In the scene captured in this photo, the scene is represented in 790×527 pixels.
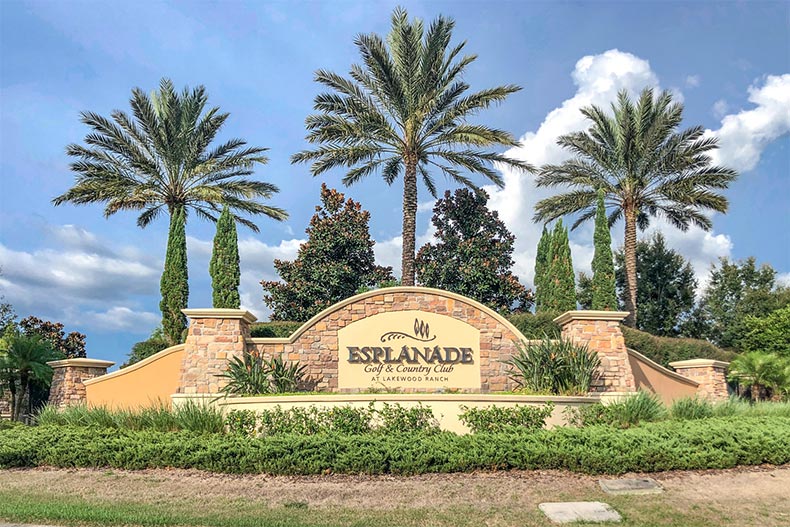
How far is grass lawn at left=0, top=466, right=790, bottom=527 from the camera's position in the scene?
7.79 m

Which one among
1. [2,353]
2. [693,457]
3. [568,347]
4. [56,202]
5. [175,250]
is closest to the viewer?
[693,457]

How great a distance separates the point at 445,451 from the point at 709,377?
1149 cm

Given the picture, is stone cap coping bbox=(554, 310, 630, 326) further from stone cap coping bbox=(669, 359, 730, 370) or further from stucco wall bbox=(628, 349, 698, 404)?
stone cap coping bbox=(669, 359, 730, 370)

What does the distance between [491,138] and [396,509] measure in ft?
49.5

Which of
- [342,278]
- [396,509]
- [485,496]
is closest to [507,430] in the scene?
[485,496]

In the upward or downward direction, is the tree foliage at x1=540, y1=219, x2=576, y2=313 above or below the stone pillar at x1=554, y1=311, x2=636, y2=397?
above

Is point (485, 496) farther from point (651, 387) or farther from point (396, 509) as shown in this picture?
point (651, 387)

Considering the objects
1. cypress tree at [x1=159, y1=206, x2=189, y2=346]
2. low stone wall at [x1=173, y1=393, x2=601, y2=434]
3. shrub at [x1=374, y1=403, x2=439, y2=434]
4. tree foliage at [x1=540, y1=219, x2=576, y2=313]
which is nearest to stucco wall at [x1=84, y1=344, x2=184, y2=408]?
low stone wall at [x1=173, y1=393, x2=601, y2=434]

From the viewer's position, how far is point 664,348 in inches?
814

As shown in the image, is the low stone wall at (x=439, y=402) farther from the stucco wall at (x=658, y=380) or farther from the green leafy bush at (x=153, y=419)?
the stucco wall at (x=658, y=380)

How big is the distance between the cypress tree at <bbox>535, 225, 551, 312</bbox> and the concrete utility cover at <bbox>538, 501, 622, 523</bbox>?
1647cm

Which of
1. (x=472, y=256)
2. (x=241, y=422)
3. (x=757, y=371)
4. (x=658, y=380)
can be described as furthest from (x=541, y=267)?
(x=241, y=422)

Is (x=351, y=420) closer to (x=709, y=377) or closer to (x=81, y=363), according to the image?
(x=81, y=363)

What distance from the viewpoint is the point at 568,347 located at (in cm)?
1370
